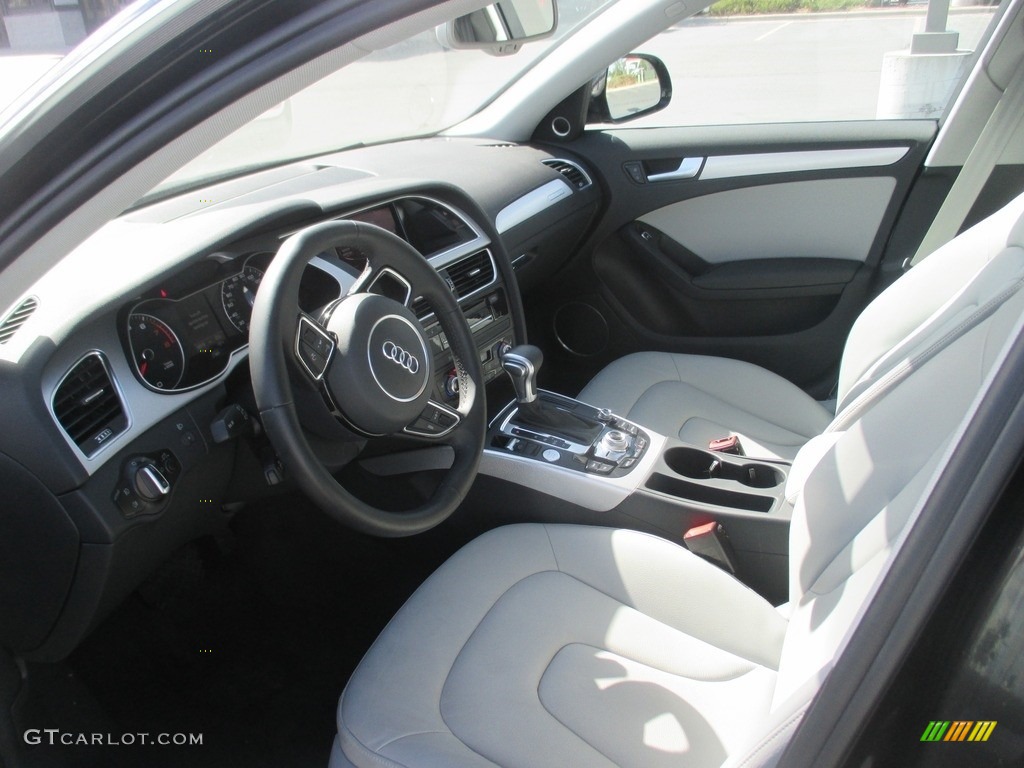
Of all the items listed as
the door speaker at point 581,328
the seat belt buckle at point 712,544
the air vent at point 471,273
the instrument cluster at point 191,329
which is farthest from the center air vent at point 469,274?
the door speaker at point 581,328

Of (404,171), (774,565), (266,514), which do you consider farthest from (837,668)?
(404,171)

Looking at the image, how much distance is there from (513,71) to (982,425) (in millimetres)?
2427

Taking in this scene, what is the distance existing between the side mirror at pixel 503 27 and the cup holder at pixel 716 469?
3.76 feet

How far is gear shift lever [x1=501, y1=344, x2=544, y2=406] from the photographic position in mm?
1965

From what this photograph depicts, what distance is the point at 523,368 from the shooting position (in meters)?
1.96

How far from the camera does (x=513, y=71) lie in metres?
2.93

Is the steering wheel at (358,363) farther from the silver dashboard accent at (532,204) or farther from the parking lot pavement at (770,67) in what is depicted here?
the parking lot pavement at (770,67)

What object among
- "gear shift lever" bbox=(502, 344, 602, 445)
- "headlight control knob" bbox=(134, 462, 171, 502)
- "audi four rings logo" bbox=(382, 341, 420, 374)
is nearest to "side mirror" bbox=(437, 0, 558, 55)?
"gear shift lever" bbox=(502, 344, 602, 445)

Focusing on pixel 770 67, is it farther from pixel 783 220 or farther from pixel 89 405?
pixel 89 405

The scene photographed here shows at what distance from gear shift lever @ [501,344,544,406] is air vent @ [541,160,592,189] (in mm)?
909

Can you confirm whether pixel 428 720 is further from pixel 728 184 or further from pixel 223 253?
pixel 728 184

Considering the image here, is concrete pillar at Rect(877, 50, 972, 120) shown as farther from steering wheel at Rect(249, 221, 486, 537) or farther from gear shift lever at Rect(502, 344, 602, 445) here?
steering wheel at Rect(249, 221, 486, 537)

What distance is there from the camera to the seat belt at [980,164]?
2.38m

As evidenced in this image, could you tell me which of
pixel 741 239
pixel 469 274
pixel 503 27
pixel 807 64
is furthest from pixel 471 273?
pixel 807 64
